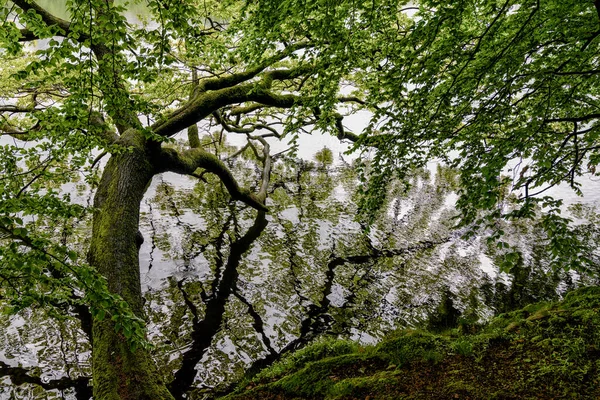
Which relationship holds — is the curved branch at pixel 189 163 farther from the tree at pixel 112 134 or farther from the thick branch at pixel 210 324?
the thick branch at pixel 210 324

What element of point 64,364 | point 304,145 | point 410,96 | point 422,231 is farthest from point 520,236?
point 304,145

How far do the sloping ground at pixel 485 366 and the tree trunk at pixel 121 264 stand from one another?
1499 mm

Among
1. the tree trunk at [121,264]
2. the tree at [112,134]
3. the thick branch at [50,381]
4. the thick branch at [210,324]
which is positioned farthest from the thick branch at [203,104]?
the thick branch at [50,381]

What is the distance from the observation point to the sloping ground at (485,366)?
348 centimetres

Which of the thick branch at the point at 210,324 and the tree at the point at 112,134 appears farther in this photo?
the thick branch at the point at 210,324

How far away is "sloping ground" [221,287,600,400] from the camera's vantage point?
3484mm

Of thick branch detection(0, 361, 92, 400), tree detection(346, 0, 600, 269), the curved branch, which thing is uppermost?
the curved branch

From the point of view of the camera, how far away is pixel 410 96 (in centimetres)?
466

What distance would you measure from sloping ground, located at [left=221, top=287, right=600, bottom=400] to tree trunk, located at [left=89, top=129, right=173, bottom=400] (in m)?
1.50

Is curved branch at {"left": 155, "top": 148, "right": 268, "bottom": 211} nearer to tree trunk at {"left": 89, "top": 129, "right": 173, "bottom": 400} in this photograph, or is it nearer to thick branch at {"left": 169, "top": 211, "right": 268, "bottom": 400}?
tree trunk at {"left": 89, "top": 129, "right": 173, "bottom": 400}

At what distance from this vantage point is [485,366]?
4.04 metres

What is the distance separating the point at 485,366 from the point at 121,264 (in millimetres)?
6032

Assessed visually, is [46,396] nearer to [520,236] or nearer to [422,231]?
[422,231]

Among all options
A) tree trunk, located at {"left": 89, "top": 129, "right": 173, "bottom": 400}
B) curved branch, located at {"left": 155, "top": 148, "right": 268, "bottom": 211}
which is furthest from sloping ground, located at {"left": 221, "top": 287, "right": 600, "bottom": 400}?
curved branch, located at {"left": 155, "top": 148, "right": 268, "bottom": 211}
